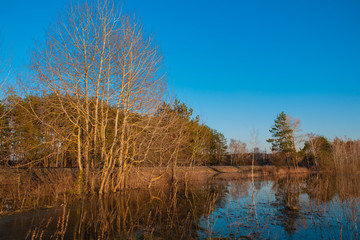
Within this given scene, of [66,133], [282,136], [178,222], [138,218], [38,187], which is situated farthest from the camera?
[282,136]

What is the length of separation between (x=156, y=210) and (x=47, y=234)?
4785mm

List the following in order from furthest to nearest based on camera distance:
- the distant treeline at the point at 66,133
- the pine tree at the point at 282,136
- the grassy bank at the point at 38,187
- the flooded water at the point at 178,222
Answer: the pine tree at the point at 282,136 < the distant treeline at the point at 66,133 < the grassy bank at the point at 38,187 < the flooded water at the point at 178,222

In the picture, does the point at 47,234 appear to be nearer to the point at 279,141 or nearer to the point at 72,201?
the point at 72,201

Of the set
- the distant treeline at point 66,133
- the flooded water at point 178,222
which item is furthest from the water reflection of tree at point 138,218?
the distant treeline at point 66,133

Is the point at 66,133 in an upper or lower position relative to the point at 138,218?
upper

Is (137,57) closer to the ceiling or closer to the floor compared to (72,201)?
closer to the ceiling

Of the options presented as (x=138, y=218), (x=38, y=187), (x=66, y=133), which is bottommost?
(x=138, y=218)

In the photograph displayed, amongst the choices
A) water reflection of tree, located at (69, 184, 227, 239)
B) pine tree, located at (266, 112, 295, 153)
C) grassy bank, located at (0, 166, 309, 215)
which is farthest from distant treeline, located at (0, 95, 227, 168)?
pine tree, located at (266, 112, 295, 153)

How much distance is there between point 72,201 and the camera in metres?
11.6

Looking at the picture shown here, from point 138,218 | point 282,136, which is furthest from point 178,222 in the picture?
point 282,136

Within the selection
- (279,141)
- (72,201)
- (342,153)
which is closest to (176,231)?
(72,201)

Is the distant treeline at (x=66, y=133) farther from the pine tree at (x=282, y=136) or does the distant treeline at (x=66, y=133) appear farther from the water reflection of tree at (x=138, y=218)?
the pine tree at (x=282, y=136)

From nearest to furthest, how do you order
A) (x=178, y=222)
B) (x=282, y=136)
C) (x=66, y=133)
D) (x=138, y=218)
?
1. (x=178, y=222)
2. (x=138, y=218)
3. (x=66, y=133)
4. (x=282, y=136)

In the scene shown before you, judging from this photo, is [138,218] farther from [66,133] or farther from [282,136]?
[282,136]
